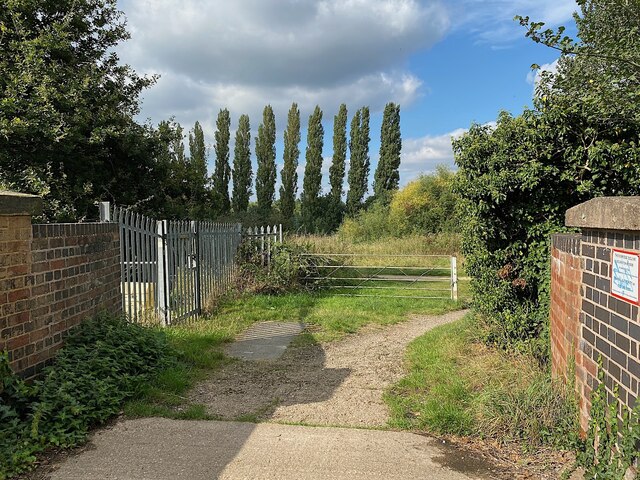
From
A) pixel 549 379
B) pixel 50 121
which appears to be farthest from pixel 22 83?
pixel 549 379

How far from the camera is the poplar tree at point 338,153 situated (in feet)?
128

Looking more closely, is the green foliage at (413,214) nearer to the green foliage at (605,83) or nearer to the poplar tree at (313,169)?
the poplar tree at (313,169)

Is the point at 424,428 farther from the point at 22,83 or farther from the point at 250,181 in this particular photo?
the point at 250,181

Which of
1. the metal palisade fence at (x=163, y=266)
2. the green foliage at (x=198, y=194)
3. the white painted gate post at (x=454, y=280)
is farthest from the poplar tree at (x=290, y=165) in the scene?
the metal palisade fence at (x=163, y=266)

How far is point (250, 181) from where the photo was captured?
37594 mm

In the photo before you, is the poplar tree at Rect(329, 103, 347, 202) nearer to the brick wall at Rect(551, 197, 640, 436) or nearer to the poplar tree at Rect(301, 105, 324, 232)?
the poplar tree at Rect(301, 105, 324, 232)

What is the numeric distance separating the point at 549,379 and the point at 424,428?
3.92 feet

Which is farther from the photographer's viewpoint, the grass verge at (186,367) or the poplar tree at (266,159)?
the poplar tree at (266,159)

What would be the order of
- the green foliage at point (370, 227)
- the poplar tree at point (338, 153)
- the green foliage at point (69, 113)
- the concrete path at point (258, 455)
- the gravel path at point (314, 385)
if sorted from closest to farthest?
the concrete path at point (258, 455)
the gravel path at point (314, 385)
the green foliage at point (69, 113)
the green foliage at point (370, 227)
the poplar tree at point (338, 153)

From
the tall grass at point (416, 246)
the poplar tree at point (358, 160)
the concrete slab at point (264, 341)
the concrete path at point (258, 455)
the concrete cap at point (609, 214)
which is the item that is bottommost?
the concrete slab at point (264, 341)

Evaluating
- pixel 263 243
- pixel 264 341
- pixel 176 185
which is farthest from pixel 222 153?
pixel 264 341

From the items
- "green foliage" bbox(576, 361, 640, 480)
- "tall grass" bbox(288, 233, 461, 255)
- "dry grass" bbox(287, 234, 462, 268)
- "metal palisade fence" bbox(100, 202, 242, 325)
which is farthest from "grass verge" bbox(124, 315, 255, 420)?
"tall grass" bbox(288, 233, 461, 255)

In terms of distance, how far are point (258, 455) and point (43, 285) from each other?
2387 millimetres

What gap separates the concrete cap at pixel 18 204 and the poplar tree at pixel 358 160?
34212 mm
